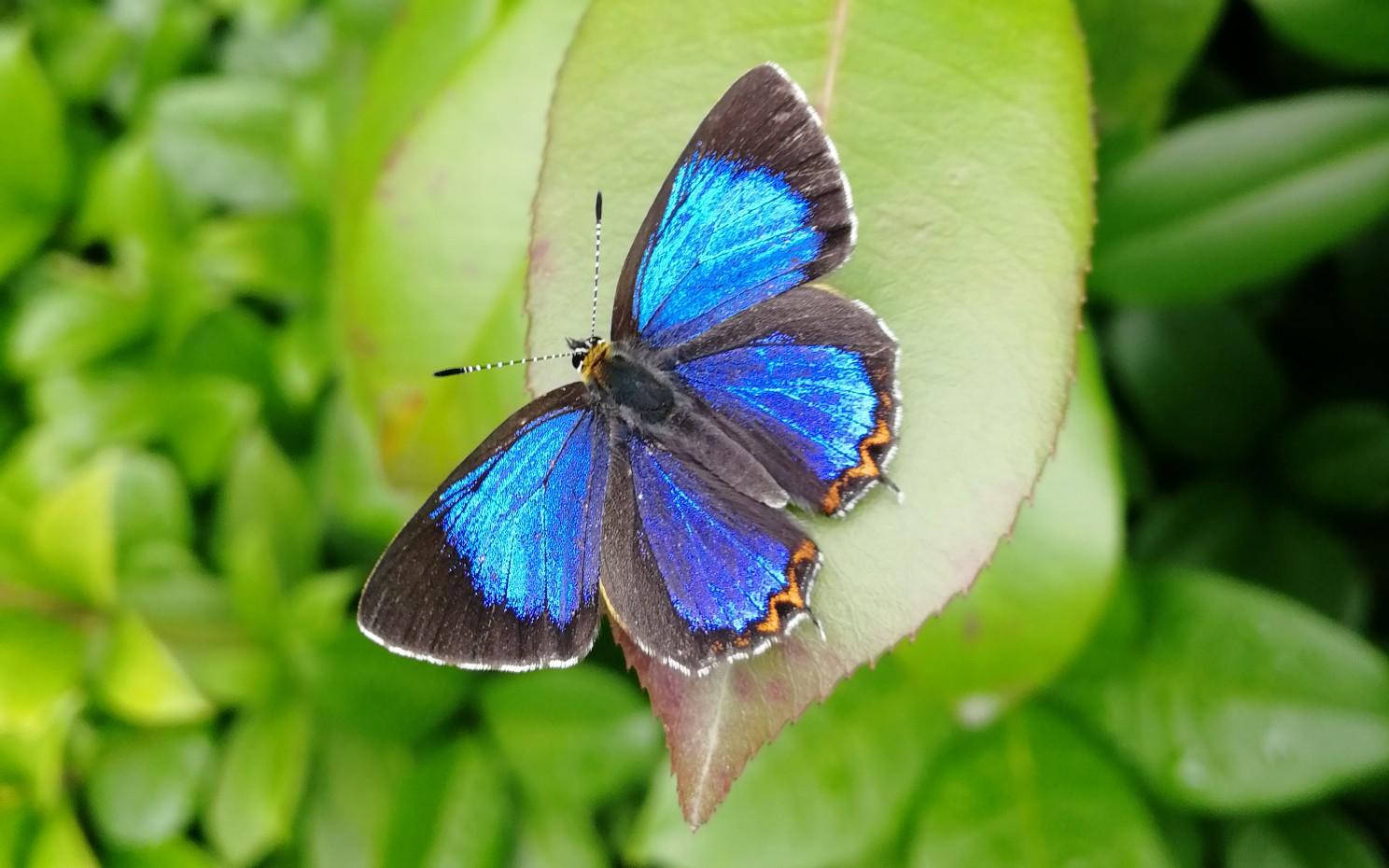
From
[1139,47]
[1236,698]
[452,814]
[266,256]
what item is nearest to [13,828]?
[452,814]

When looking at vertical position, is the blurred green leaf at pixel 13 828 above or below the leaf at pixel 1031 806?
above

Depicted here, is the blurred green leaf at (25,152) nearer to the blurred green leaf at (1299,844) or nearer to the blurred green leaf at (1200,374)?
the blurred green leaf at (1200,374)

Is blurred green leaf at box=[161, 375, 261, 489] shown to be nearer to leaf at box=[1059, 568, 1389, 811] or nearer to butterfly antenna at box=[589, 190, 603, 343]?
butterfly antenna at box=[589, 190, 603, 343]

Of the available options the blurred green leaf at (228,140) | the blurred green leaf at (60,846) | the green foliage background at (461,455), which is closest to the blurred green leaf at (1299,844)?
the green foliage background at (461,455)

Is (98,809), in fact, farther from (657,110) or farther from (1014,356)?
(1014,356)

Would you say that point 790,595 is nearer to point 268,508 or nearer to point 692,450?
point 692,450

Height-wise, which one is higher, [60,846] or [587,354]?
[587,354]

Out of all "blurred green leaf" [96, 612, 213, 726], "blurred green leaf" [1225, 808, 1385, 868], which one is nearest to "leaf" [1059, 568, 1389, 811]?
"blurred green leaf" [1225, 808, 1385, 868]

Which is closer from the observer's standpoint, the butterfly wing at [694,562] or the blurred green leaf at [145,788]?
the butterfly wing at [694,562]
